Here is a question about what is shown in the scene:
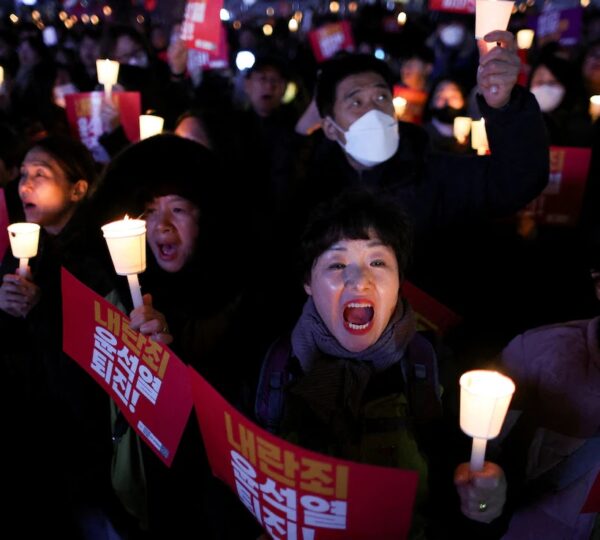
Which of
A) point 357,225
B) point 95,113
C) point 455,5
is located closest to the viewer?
point 357,225

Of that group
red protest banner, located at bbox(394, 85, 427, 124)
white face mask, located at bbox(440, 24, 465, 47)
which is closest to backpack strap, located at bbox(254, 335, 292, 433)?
red protest banner, located at bbox(394, 85, 427, 124)

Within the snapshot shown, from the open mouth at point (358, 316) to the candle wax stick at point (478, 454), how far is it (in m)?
0.56

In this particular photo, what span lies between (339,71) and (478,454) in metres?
2.52

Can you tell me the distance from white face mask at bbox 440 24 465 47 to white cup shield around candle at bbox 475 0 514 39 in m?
7.20

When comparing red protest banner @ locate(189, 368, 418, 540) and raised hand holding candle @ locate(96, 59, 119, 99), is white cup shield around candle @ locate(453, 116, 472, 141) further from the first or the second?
red protest banner @ locate(189, 368, 418, 540)

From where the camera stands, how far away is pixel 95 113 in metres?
4.75

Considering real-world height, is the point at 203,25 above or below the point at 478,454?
above

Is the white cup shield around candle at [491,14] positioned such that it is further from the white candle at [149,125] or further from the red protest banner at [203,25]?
the red protest banner at [203,25]

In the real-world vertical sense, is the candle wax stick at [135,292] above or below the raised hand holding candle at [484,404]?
above

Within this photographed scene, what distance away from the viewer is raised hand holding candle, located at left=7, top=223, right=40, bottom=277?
268cm

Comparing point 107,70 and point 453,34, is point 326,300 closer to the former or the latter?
point 107,70

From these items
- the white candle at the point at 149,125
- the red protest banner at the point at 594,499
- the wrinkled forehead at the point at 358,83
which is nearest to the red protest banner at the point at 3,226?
the white candle at the point at 149,125

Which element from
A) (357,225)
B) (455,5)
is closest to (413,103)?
(455,5)

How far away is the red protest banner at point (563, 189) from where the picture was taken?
4.13m
